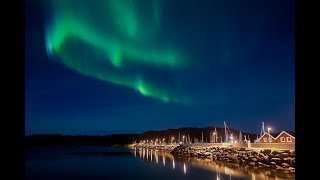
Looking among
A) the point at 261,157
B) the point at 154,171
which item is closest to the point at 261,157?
the point at 261,157

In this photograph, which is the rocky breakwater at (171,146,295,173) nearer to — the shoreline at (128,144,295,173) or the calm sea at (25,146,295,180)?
the shoreline at (128,144,295,173)

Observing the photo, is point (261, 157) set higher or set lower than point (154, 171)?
higher

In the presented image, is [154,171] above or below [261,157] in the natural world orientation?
below

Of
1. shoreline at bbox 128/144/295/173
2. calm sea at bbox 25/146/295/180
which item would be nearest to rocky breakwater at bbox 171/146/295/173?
shoreline at bbox 128/144/295/173

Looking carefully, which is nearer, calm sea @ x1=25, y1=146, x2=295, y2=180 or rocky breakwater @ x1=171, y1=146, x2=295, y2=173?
calm sea @ x1=25, y1=146, x2=295, y2=180

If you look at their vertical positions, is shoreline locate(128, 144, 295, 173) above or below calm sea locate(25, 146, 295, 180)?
above

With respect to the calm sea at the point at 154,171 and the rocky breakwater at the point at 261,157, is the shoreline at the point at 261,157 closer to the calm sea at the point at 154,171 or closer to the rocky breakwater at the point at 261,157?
the rocky breakwater at the point at 261,157

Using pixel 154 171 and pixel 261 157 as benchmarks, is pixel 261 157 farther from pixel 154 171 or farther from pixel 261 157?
pixel 154 171

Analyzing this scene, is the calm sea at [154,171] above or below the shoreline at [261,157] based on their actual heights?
below

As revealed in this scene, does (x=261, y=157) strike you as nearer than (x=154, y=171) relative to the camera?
Yes

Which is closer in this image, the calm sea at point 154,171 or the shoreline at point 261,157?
the calm sea at point 154,171

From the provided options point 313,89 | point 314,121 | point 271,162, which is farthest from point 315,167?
point 271,162

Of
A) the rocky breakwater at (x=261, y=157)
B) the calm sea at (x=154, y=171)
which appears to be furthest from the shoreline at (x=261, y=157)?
the calm sea at (x=154, y=171)

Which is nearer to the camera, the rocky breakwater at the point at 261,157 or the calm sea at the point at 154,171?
the calm sea at the point at 154,171
